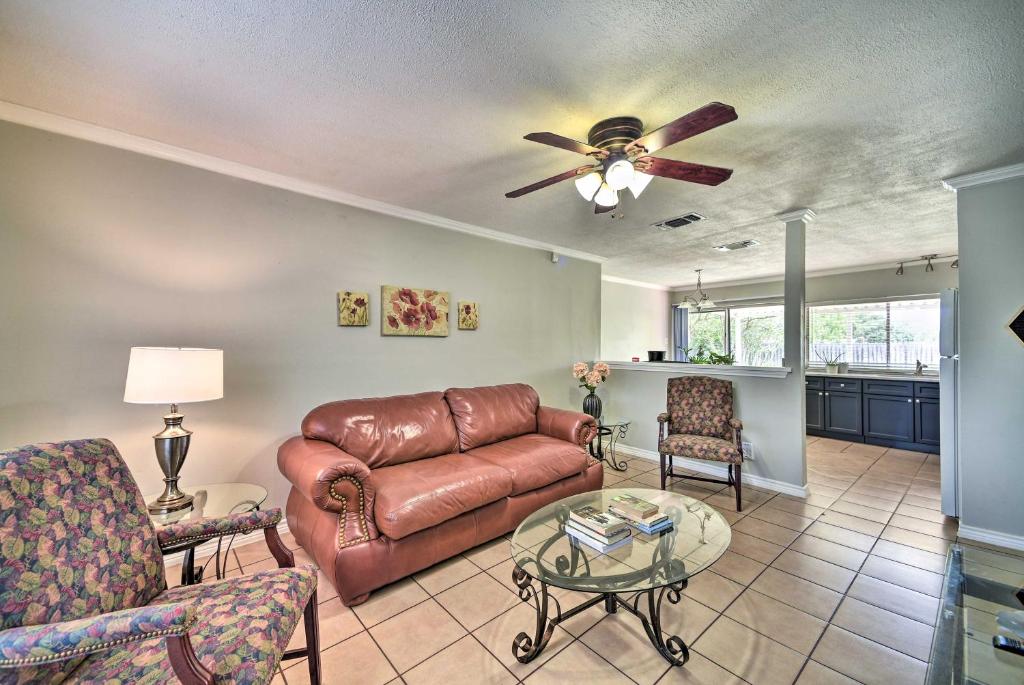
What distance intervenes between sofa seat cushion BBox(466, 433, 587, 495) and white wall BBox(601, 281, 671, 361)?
3898 mm

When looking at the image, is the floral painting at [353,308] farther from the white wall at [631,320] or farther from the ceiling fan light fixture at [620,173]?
the white wall at [631,320]

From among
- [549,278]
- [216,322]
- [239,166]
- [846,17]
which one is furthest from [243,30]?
[549,278]

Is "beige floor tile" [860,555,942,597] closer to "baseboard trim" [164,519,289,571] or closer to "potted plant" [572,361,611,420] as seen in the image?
"potted plant" [572,361,611,420]

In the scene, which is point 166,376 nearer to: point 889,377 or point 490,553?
point 490,553

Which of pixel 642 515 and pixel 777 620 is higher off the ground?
pixel 642 515

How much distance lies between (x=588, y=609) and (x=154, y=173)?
3.44 m

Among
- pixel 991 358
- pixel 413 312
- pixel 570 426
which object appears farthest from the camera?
pixel 413 312

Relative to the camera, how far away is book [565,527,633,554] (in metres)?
1.78

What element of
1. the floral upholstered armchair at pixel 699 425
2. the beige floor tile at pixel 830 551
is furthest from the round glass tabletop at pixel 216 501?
the beige floor tile at pixel 830 551

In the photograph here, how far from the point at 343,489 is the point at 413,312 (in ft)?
5.62

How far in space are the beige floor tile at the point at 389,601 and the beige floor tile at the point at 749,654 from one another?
1.36 metres

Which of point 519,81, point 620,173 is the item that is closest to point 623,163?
point 620,173

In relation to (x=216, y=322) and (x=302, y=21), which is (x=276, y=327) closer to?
(x=216, y=322)

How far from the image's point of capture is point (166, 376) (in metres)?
1.89
